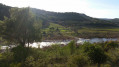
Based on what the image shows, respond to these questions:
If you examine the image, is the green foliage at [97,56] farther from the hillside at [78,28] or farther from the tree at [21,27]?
the hillside at [78,28]

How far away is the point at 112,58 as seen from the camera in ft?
42.9

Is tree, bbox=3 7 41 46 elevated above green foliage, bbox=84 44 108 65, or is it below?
above

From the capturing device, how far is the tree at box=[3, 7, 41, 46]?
1888 centimetres

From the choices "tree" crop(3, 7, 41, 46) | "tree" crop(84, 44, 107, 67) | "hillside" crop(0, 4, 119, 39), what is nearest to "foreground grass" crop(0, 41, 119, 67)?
"tree" crop(84, 44, 107, 67)

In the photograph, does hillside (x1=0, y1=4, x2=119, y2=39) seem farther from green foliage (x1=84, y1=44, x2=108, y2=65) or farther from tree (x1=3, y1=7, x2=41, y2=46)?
green foliage (x1=84, y1=44, x2=108, y2=65)

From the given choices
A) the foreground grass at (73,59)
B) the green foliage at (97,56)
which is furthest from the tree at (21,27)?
the green foliage at (97,56)

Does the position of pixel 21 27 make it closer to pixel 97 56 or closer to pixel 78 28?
pixel 97 56

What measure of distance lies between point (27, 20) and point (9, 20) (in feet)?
10.3

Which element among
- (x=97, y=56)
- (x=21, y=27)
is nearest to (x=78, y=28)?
(x=21, y=27)

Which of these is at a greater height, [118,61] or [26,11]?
[26,11]

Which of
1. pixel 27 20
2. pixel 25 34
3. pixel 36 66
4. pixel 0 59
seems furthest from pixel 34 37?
pixel 36 66

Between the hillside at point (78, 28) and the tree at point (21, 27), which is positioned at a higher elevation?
the tree at point (21, 27)

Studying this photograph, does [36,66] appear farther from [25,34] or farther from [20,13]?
[20,13]

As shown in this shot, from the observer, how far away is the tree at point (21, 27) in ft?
61.9
